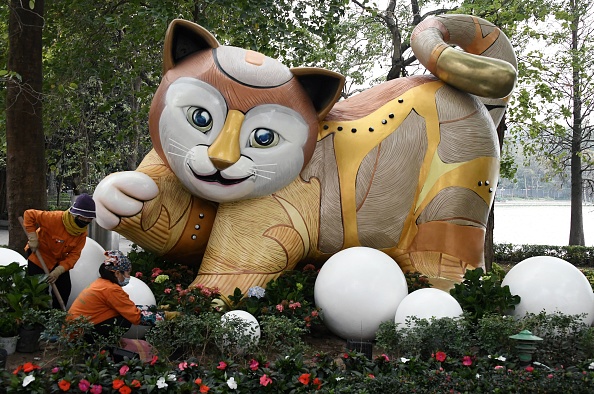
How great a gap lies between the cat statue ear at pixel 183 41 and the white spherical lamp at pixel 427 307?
295cm

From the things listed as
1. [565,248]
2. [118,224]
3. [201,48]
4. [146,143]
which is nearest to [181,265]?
[118,224]

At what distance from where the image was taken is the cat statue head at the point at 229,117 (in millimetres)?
5684

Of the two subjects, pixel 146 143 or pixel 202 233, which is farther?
pixel 146 143

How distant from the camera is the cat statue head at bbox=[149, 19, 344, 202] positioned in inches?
224

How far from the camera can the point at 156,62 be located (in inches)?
416

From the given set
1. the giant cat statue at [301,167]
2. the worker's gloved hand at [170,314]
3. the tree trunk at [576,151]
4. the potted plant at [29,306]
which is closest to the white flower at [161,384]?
the worker's gloved hand at [170,314]

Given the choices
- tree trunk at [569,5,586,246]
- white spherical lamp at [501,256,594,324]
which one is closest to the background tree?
tree trunk at [569,5,586,246]

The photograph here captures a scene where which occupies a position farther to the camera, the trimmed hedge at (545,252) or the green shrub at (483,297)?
the trimmed hedge at (545,252)

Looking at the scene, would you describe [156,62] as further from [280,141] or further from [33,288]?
[33,288]

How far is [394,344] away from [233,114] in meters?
2.42

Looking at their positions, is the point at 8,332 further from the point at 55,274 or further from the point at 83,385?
the point at 83,385

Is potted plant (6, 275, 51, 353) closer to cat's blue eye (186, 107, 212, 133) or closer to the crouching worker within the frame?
the crouching worker

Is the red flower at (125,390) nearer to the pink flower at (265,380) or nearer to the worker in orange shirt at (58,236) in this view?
the pink flower at (265,380)

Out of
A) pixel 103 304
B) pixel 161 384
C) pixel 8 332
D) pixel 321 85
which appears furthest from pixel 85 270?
pixel 321 85
